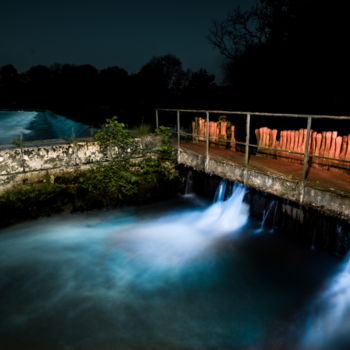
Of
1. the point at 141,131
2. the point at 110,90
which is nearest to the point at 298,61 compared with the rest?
the point at 141,131

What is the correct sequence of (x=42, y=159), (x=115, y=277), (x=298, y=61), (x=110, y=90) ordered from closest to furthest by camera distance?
(x=115, y=277) < (x=42, y=159) < (x=298, y=61) < (x=110, y=90)

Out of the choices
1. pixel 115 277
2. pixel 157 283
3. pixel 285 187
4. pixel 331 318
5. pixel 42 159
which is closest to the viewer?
pixel 331 318

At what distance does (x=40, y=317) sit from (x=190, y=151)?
5.68 meters

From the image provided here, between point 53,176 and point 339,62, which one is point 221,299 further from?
point 339,62

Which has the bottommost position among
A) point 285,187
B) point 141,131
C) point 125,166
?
point 125,166

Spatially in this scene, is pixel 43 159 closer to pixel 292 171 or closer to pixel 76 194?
pixel 76 194

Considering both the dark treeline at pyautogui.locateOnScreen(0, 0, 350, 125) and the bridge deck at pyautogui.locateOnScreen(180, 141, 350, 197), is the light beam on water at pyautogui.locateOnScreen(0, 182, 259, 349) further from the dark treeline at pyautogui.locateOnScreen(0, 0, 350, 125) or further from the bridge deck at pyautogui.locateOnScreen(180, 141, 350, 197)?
the dark treeline at pyautogui.locateOnScreen(0, 0, 350, 125)

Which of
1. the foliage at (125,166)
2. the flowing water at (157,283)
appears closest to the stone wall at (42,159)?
the foliage at (125,166)

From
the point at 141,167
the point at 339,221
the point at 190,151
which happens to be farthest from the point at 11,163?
the point at 339,221

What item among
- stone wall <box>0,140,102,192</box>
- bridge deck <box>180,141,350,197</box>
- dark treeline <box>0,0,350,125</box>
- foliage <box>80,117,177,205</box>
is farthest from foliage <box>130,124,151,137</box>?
dark treeline <box>0,0,350,125</box>

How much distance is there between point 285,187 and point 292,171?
2.12 ft

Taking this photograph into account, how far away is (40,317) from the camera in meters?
4.61

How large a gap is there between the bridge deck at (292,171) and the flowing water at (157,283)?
2.97ft

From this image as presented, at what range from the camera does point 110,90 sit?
39.3 m
